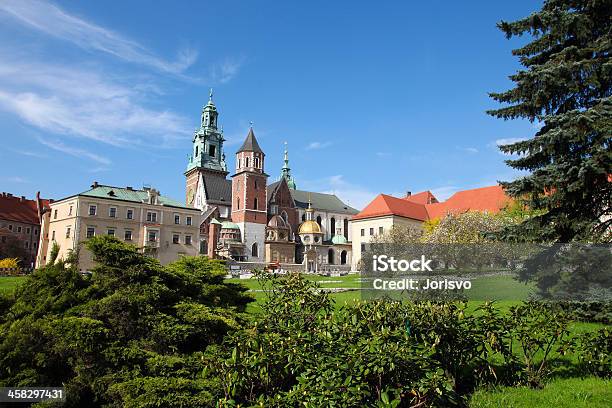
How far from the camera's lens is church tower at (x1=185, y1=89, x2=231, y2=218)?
253 feet

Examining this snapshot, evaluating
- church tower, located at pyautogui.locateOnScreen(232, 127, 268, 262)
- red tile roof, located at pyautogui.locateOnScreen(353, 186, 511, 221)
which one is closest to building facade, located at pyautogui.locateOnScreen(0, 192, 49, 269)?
church tower, located at pyautogui.locateOnScreen(232, 127, 268, 262)

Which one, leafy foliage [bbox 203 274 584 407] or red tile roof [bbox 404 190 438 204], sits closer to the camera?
leafy foliage [bbox 203 274 584 407]

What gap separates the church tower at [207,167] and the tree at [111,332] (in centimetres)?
6907

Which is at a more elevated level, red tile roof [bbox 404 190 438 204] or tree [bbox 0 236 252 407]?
red tile roof [bbox 404 190 438 204]

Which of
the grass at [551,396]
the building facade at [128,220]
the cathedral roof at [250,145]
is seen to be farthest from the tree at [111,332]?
the cathedral roof at [250,145]

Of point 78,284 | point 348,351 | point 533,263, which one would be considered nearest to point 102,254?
point 78,284

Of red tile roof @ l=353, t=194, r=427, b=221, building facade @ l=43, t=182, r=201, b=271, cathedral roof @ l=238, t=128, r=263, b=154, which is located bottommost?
building facade @ l=43, t=182, r=201, b=271

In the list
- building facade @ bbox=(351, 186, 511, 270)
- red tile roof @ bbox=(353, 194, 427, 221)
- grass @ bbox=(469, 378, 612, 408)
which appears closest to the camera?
grass @ bbox=(469, 378, 612, 408)

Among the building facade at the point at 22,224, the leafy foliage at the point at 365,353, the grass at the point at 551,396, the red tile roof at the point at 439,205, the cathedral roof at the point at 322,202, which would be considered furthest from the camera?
the cathedral roof at the point at 322,202

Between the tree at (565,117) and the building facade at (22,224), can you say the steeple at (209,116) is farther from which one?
the tree at (565,117)

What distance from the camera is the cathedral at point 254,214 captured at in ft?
225

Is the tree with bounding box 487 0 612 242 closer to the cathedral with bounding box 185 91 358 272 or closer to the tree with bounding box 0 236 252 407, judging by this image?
the tree with bounding box 0 236 252 407

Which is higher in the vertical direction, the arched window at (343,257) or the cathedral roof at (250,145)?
the cathedral roof at (250,145)

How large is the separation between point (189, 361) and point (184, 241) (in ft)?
149
